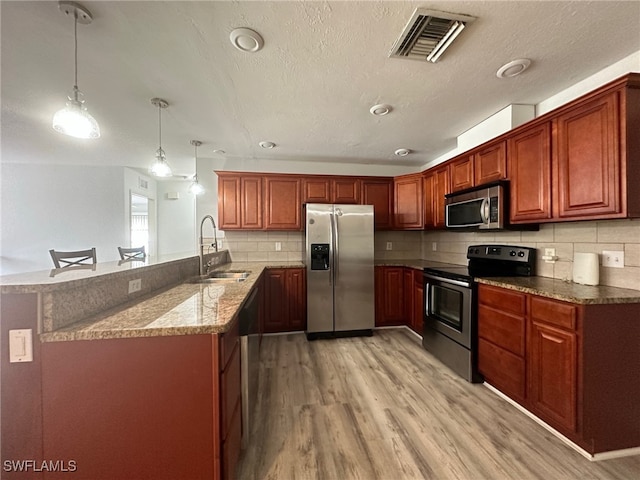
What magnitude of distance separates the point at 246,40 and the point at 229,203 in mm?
2277

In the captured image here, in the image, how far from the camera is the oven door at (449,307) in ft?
7.48

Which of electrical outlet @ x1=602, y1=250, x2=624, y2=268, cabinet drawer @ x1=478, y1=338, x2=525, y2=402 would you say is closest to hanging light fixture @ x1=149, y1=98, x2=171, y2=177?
cabinet drawer @ x1=478, y1=338, x2=525, y2=402

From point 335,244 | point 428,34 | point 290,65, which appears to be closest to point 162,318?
point 290,65

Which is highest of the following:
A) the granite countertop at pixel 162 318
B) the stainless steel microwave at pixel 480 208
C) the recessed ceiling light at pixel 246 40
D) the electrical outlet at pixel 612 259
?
the recessed ceiling light at pixel 246 40

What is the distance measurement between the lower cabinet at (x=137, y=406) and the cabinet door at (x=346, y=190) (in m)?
2.88

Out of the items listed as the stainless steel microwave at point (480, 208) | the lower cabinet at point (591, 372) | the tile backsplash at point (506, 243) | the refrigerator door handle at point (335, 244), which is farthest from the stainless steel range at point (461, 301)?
the refrigerator door handle at point (335, 244)

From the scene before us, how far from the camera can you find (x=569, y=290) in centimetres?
166

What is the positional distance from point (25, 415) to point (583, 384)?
8.96 ft

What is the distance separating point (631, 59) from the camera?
5.55 ft

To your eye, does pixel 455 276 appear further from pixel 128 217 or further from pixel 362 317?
pixel 128 217

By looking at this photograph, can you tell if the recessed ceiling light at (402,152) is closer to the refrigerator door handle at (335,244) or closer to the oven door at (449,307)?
the refrigerator door handle at (335,244)

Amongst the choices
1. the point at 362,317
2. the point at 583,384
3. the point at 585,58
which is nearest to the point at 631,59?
the point at 585,58

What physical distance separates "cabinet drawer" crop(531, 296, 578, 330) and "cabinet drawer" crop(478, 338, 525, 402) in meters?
0.38

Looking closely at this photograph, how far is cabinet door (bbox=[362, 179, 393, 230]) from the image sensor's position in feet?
12.4
